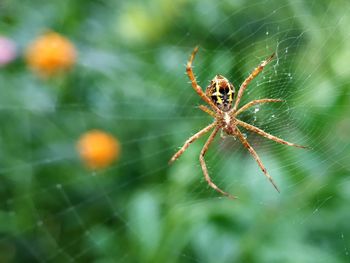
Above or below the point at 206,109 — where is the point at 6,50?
above

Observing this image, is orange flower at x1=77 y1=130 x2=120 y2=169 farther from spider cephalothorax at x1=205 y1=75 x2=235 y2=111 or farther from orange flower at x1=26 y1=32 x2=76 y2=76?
spider cephalothorax at x1=205 y1=75 x2=235 y2=111

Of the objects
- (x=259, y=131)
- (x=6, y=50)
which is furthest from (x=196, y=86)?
(x=6, y=50)

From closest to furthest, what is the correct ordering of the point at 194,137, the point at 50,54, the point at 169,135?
the point at 194,137 < the point at 169,135 < the point at 50,54

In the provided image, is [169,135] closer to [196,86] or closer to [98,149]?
[98,149]

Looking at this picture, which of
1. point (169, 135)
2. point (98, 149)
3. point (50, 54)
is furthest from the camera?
point (50, 54)

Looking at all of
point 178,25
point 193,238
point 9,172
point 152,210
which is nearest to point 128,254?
point 152,210

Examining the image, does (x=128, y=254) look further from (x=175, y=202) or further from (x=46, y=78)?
(x=46, y=78)

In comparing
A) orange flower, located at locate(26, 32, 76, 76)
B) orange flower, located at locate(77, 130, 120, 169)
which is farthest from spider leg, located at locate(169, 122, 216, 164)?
orange flower, located at locate(26, 32, 76, 76)
